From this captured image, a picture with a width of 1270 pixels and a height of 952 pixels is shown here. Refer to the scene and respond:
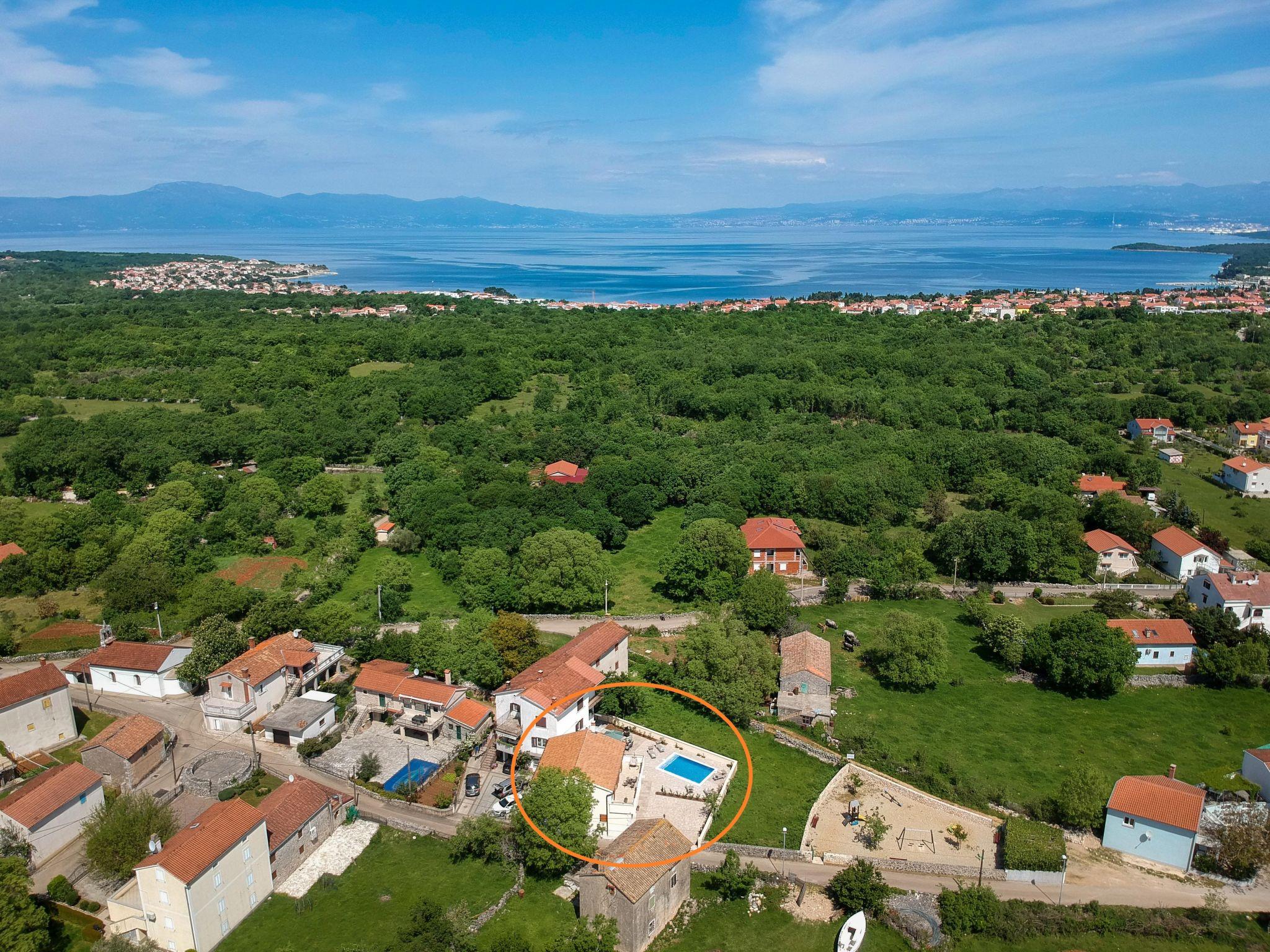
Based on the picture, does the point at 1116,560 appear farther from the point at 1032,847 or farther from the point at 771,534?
the point at 1032,847

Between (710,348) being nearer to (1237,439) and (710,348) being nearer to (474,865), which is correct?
(1237,439)

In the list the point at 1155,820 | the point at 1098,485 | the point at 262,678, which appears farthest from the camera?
the point at 1098,485

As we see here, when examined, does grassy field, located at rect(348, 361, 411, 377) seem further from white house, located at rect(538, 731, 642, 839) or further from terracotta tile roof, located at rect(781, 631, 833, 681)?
white house, located at rect(538, 731, 642, 839)

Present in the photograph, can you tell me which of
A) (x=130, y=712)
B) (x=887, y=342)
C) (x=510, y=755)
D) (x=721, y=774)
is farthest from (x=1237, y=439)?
(x=130, y=712)

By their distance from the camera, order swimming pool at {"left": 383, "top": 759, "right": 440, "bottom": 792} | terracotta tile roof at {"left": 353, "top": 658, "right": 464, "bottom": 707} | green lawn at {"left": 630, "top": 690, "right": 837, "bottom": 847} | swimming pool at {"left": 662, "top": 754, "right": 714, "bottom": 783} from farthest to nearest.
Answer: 1. terracotta tile roof at {"left": 353, "top": 658, "right": 464, "bottom": 707}
2. swimming pool at {"left": 662, "top": 754, "right": 714, "bottom": 783}
3. swimming pool at {"left": 383, "top": 759, "right": 440, "bottom": 792}
4. green lawn at {"left": 630, "top": 690, "right": 837, "bottom": 847}

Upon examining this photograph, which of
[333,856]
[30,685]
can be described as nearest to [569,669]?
[333,856]

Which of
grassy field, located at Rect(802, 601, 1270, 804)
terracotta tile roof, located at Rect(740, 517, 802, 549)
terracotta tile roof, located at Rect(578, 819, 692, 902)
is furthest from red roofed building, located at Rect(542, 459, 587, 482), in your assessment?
terracotta tile roof, located at Rect(578, 819, 692, 902)
